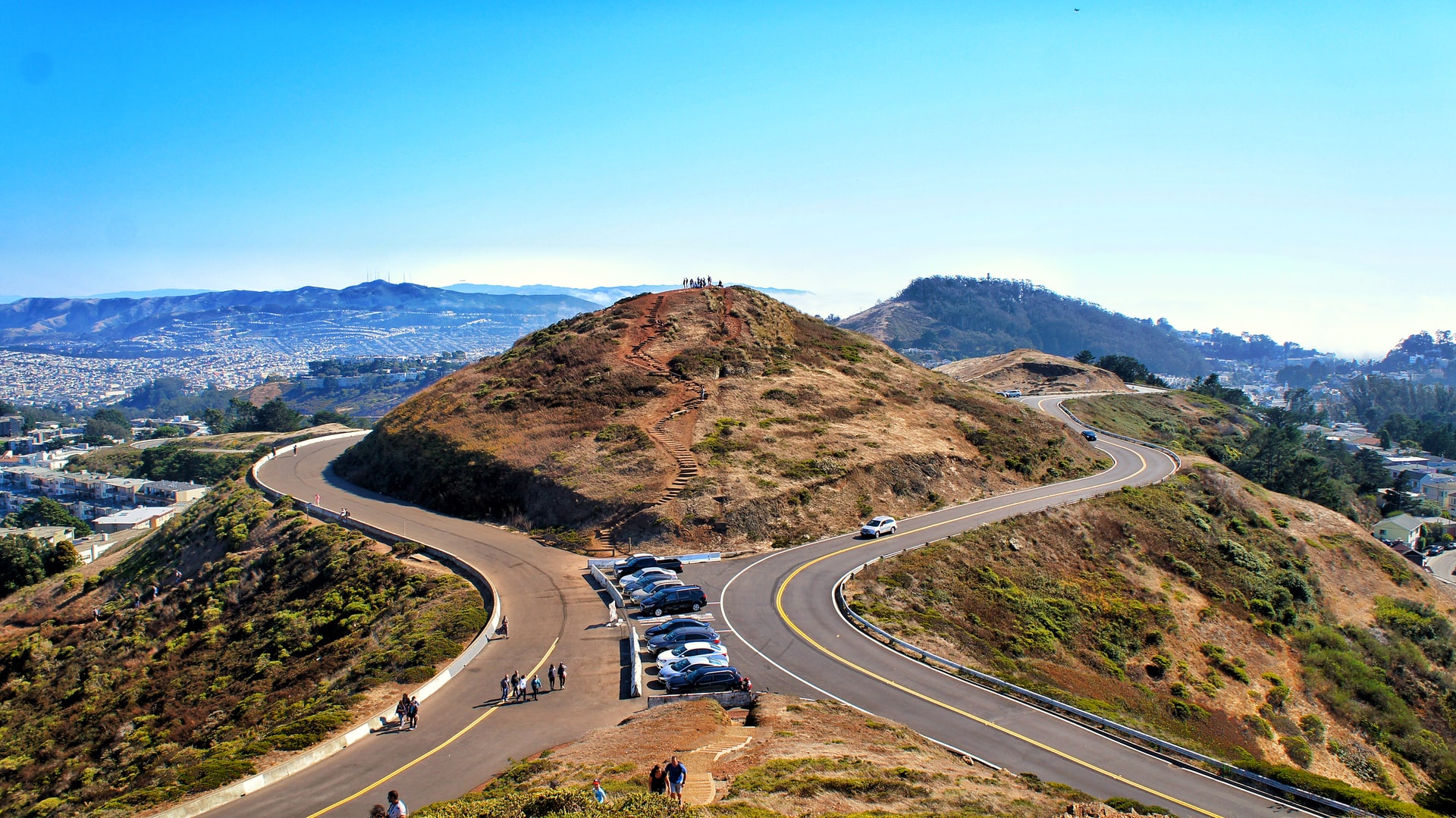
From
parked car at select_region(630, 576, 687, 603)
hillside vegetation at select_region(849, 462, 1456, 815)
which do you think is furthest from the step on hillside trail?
hillside vegetation at select_region(849, 462, 1456, 815)

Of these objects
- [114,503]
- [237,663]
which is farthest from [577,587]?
[114,503]

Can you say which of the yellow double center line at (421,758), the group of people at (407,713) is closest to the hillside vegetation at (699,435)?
the yellow double center line at (421,758)

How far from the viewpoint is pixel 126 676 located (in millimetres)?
32906

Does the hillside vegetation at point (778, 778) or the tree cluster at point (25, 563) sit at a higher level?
the hillside vegetation at point (778, 778)

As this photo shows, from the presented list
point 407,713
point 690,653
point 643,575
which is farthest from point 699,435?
point 407,713

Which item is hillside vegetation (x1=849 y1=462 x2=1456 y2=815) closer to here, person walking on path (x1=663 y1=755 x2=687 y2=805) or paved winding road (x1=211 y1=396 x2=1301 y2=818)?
paved winding road (x1=211 y1=396 x2=1301 y2=818)

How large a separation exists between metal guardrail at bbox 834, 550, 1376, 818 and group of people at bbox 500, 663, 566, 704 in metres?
13.0

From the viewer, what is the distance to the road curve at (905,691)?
68.5 feet

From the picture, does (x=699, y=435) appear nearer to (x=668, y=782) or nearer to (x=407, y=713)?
(x=407, y=713)

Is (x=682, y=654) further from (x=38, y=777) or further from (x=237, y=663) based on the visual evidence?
(x=38, y=777)

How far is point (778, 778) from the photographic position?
1816 cm

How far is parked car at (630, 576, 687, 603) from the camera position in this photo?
32.3 meters

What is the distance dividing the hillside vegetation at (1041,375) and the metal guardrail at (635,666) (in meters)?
93.6

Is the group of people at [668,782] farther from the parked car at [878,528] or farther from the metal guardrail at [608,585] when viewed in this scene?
the parked car at [878,528]
